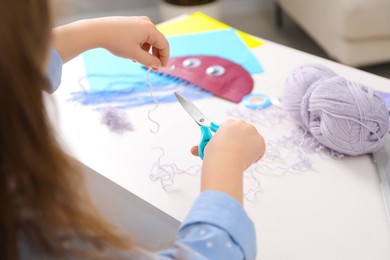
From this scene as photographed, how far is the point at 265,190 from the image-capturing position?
0.77 m

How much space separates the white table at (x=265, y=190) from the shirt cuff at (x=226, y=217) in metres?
0.13

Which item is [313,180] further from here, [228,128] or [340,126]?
[228,128]

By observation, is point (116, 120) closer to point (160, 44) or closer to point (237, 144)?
point (160, 44)

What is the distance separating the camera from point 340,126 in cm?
80

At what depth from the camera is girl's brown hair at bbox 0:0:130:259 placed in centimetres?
38

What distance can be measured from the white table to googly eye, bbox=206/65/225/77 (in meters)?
0.08

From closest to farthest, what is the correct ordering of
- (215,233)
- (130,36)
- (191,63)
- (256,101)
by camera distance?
1. (215,233)
2. (130,36)
3. (256,101)
4. (191,63)

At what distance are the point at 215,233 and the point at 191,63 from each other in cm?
61

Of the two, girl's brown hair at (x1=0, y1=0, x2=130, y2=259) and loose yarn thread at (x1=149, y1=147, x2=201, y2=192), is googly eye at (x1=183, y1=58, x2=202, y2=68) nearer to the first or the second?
loose yarn thread at (x1=149, y1=147, x2=201, y2=192)

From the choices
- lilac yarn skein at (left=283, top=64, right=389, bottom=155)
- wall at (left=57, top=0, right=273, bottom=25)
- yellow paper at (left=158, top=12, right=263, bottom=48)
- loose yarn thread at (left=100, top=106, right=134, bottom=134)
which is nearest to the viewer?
lilac yarn skein at (left=283, top=64, right=389, bottom=155)

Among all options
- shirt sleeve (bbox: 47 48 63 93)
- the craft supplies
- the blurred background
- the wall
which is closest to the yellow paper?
the craft supplies

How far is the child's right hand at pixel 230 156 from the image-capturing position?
22.6 inches

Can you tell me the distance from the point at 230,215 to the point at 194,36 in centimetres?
72

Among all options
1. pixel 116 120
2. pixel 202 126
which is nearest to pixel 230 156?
pixel 202 126
